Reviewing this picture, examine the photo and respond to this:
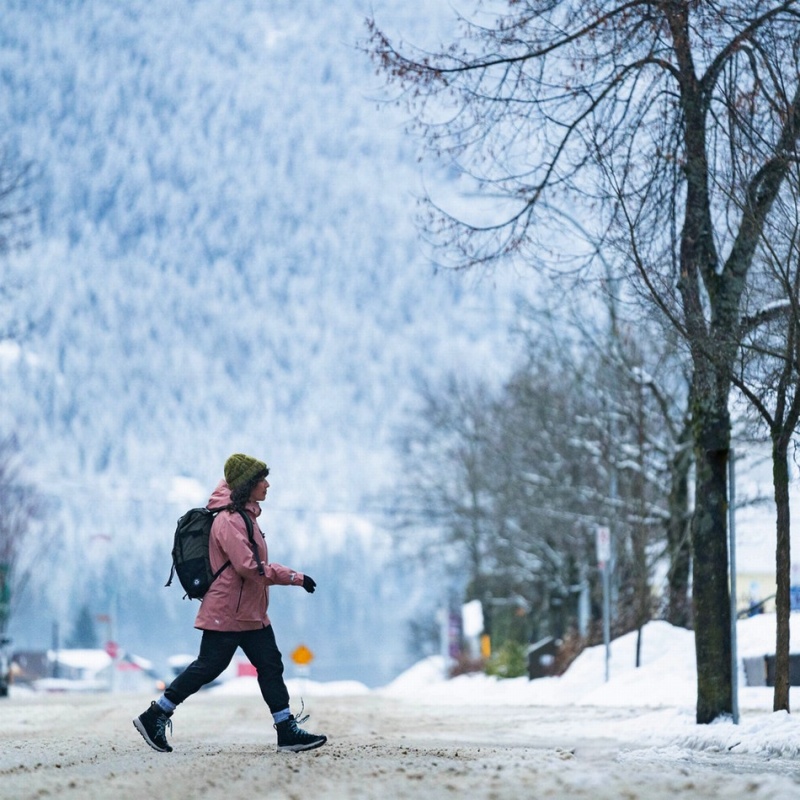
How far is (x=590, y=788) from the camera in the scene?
22.9ft

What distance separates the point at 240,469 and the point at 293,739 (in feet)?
5.57

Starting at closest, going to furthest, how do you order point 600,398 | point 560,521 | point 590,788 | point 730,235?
point 590,788
point 730,235
point 600,398
point 560,521

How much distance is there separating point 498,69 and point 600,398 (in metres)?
25.3

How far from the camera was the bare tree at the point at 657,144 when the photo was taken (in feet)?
39.0

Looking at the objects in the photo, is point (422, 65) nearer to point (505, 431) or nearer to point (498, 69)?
point (498, 69)

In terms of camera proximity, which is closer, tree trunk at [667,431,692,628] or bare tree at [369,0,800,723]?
bare tree at [369,0,800,723]

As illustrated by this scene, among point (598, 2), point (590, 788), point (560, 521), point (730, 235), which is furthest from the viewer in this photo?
point (560, 521)

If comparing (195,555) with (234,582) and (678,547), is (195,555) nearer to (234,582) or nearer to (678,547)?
(234,582)

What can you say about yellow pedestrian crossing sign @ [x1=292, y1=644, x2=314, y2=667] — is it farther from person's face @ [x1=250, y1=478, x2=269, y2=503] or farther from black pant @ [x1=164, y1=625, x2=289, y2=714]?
person's face @ [x1=250, y1=478, x2=269, y2=503]

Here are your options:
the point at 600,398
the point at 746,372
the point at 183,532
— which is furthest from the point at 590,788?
the point at 600,398

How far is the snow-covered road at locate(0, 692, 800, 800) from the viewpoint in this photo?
7156mm

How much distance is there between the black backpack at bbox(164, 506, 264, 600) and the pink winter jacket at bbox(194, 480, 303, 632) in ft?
0.09

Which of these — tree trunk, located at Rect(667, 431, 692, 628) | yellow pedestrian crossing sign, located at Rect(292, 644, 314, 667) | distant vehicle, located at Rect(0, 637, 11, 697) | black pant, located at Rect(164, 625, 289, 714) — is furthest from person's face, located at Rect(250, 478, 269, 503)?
yellow pedestrian crossing sign, located at Rect(292, 644, 314, 667)

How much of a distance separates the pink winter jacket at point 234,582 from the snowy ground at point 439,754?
0.82 metres
